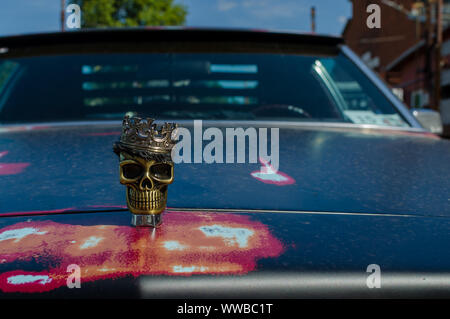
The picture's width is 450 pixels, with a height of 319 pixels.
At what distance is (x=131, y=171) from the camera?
0.84 meters

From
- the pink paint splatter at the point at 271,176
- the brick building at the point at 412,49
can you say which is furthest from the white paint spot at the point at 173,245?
the brick building at the point at 412,49

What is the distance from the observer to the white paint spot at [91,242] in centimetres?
77

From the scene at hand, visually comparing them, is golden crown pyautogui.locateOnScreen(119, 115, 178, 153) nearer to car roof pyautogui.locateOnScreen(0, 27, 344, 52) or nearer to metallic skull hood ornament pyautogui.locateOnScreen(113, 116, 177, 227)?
metallic skull hood ornament pyautogui.locateOnScreen(113, 116, 177, 227)

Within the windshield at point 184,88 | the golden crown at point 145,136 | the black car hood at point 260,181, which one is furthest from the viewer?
the windshield at point 184,88

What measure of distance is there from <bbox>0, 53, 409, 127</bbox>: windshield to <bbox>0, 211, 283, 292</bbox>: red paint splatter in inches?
47.7

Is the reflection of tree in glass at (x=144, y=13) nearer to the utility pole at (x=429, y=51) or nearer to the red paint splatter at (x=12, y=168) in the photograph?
the utility pole at (x=429, y=51)

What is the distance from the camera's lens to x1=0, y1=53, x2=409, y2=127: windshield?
207cm

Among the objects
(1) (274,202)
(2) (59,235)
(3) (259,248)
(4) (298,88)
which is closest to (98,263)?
(2) (59,235)

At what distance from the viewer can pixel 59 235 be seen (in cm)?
82

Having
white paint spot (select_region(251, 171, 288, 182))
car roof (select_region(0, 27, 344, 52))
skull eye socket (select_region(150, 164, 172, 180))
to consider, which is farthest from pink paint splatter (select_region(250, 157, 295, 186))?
car roof (select_region(0, 27, 344, 52))

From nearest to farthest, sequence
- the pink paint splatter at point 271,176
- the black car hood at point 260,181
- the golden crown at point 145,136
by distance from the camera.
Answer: the golden crown at point 145,136, the black car hood at point 260,181, the pink paint splatter at point 271,176

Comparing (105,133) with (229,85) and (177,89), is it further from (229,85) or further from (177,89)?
(229,85)

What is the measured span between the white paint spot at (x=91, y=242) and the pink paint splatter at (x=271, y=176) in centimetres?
45

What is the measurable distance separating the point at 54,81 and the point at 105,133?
2.26 feet
